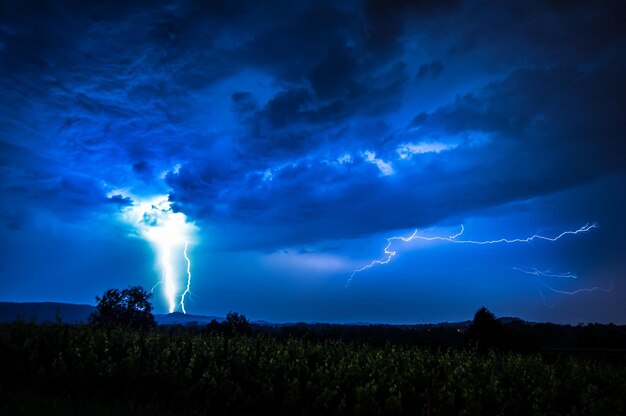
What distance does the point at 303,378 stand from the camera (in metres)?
14.0

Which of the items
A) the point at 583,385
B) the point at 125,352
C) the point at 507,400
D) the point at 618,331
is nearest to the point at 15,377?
the point at 125,352

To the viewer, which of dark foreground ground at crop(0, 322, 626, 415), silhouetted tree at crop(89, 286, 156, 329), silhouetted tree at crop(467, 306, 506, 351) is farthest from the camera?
silhouetted tree at crop(89, 286, 156, 329)

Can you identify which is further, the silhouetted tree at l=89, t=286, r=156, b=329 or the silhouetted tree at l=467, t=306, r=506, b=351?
the silhouetted tree at l=89, t=286, r=156, b=329

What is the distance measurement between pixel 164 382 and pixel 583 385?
46.7 ft

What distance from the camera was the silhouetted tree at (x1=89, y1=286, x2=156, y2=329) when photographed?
211 ft

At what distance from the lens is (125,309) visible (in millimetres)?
65938

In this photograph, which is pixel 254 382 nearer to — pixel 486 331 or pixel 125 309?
pixel 486 331

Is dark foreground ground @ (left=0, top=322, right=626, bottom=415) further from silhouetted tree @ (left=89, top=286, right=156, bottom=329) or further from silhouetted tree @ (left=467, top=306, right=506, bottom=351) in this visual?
silhouetted tree @ (left=89, top=286, right=156, bottom=329)

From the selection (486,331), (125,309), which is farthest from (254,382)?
(125,309)

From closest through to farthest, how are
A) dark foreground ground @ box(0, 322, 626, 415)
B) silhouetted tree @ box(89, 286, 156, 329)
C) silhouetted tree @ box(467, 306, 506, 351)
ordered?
1. dark foreground ground @ box(0, 322, 626, 415)
2. silhouetted tree @ box(467, 306, 506, 351)
3. silhouetted tree @ box(89, 286, 156, 329)

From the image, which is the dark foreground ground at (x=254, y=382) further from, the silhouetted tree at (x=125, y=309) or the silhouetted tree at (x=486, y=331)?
the silhouetted tree at (x=125, y=309)

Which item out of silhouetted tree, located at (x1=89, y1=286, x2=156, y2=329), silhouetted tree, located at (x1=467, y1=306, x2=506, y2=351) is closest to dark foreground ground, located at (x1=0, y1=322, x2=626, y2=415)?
silhouetted tree, located at (x1=467, y1=306, x2=506, y2=351)

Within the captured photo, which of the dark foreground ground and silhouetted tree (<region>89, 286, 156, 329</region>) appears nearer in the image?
the dark foreground ground

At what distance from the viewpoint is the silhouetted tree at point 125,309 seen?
211 feet
